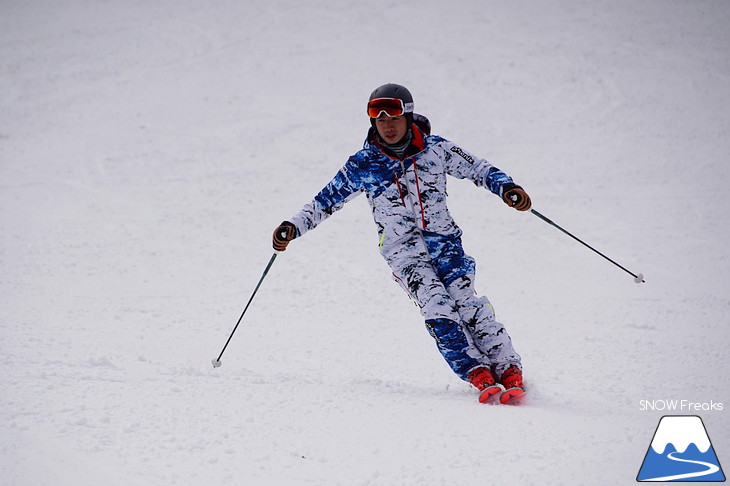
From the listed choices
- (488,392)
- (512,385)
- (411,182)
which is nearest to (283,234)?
(411,182)

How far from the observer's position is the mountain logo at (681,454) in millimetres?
2918

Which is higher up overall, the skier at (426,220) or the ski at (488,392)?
the skier at (426,220)

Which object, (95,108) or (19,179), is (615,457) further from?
(95,108)

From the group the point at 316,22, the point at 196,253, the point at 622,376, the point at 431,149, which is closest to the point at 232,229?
the point at 196,253

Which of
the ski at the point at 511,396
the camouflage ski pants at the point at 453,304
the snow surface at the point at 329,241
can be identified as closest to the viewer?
the snow surface at the point at 329,241

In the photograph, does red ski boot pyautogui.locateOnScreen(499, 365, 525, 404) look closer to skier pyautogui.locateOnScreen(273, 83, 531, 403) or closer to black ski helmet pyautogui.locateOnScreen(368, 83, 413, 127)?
skier pyautogui.locateOnScreen(273, 83, 531, 403)

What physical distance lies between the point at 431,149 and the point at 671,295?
343 centimetres

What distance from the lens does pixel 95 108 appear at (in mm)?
13227

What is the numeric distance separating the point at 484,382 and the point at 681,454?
118 centimetres

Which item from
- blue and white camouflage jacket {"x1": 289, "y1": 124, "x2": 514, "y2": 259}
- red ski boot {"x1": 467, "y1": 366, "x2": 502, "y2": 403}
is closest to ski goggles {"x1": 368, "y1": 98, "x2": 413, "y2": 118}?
blue and white camouflage jacket {"x1": 289, "y1": 124, "x2": 514, "y2": 259}

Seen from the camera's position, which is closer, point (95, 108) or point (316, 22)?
point (95, 108)

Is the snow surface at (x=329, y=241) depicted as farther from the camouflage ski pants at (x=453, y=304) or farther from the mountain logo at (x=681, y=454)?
the camouflage ski pants at (x=453, y=304)

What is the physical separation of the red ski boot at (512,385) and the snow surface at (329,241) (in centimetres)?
13

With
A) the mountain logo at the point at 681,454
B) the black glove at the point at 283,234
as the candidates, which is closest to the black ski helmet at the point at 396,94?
the black glove at the point at 283,234
